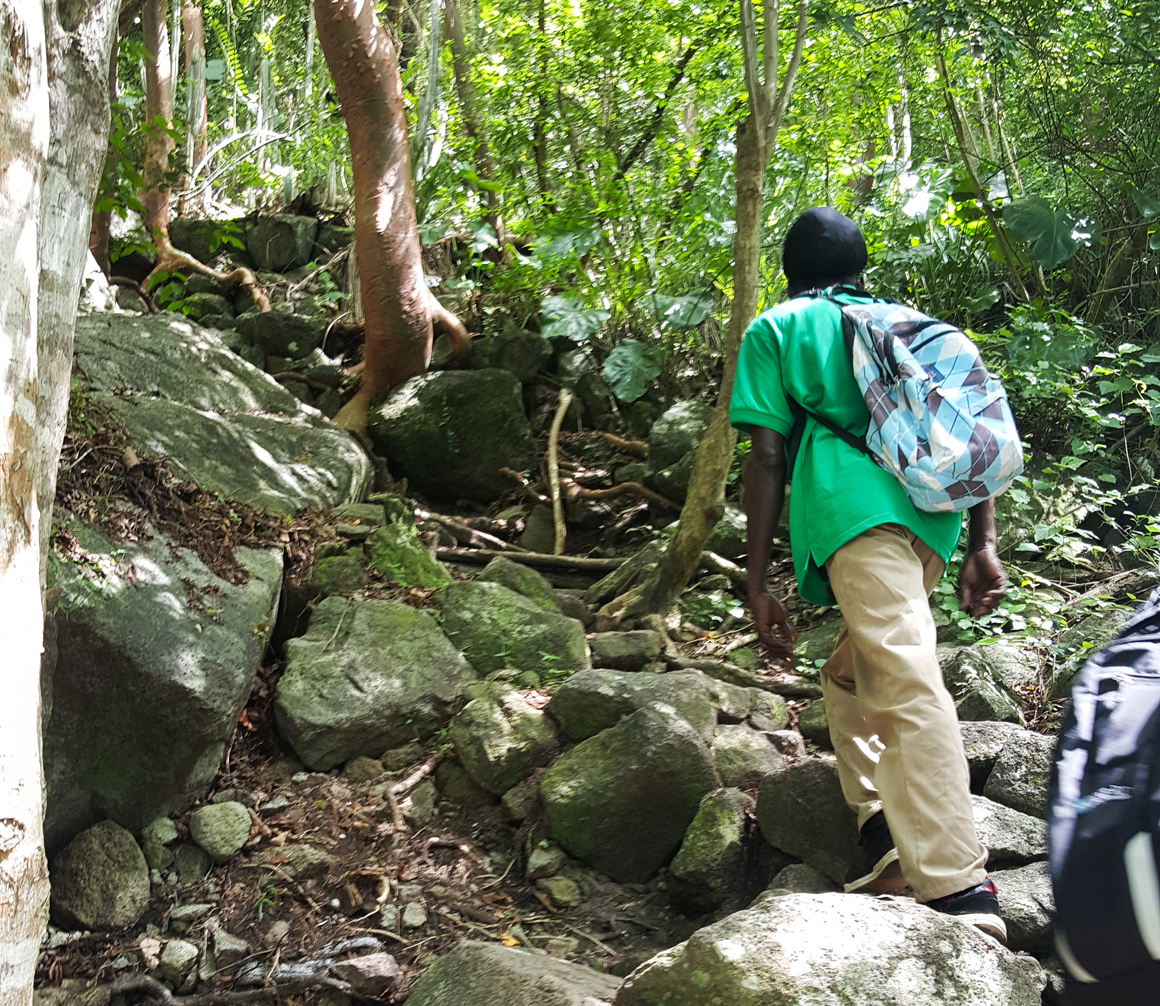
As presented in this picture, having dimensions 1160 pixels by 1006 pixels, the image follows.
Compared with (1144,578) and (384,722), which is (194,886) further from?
(1144,578)

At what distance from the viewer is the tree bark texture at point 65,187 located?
2.65m

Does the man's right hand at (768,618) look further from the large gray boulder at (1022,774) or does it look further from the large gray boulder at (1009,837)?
the large gray boulder at (1022,774)

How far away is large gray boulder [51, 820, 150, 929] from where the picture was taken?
3.22m

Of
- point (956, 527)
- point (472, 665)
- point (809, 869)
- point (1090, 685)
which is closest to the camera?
point (1090, 685)

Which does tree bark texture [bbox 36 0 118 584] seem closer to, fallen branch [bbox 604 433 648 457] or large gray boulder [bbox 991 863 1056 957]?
large gray boulder [bbox 991 863 1056 957]

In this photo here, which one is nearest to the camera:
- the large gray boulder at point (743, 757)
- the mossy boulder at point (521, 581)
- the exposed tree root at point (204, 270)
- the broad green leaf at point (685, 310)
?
the large gray boulder at point (743, 757)

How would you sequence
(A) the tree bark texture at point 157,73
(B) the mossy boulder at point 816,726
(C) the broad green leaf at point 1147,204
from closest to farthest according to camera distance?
(B) the mossy boulder at point 816,726
(C) the broad green leaf at point 1147,204
(A) the tree bark texture at point 157,73

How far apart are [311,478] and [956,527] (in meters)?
3.75

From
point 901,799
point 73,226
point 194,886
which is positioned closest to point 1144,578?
point 901,799

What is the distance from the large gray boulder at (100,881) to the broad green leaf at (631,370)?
16.0 feet

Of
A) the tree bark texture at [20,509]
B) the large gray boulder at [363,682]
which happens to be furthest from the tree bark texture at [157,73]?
the tree bark texture at [20,509]

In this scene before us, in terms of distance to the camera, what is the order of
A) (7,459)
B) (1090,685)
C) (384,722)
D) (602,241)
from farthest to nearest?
(602,241), (384,722), (7,459), (1090,685)

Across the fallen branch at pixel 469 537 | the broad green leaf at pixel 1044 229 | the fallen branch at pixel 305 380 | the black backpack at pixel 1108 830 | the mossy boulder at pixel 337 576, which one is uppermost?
the broad green leaf at pixel 1044 229

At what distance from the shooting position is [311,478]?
5.41m
